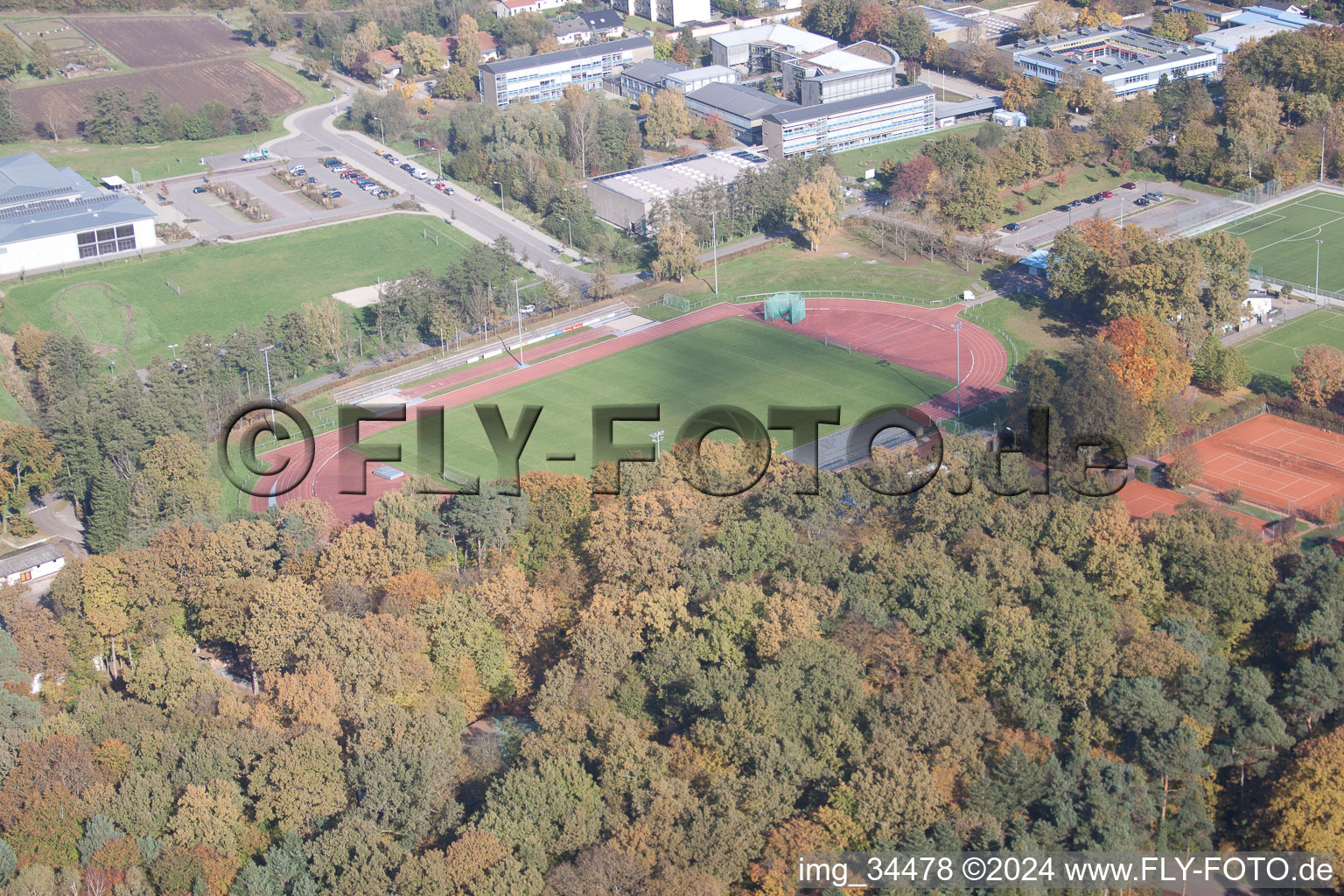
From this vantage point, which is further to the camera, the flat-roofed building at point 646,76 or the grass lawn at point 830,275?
the flat-roofed building at point 646,76

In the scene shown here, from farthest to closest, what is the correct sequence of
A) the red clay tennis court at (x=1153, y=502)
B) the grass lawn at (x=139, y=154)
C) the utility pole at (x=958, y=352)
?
1. the grass lawn at (x=139, y=154)
2. the utility pole at (x=958, y=352)
3. the red clay tennis court at (x=1153, y=502)

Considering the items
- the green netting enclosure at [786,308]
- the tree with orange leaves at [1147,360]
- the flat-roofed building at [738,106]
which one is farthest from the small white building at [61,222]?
the tree with orange leaves at [1147,360]

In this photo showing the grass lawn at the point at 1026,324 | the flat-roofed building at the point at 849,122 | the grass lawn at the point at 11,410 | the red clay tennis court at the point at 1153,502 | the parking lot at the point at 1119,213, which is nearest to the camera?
the red clay tennis court at the point at 1153,502

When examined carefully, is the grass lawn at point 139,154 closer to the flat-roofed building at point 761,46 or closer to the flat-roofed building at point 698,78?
the flat-roofed building at point 698,78

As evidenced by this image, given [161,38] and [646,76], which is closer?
[646,76]

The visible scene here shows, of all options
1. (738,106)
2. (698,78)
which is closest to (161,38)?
(698,78)

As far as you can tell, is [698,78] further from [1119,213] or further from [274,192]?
[1119,213]

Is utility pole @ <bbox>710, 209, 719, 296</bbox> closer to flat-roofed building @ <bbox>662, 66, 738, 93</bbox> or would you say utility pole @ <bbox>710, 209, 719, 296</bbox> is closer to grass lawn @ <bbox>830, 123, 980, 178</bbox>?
grass lawn @ <bbox>830, 123, 980, 178</bbox>

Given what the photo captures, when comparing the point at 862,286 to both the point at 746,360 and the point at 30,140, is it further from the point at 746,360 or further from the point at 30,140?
the point at 30,140
